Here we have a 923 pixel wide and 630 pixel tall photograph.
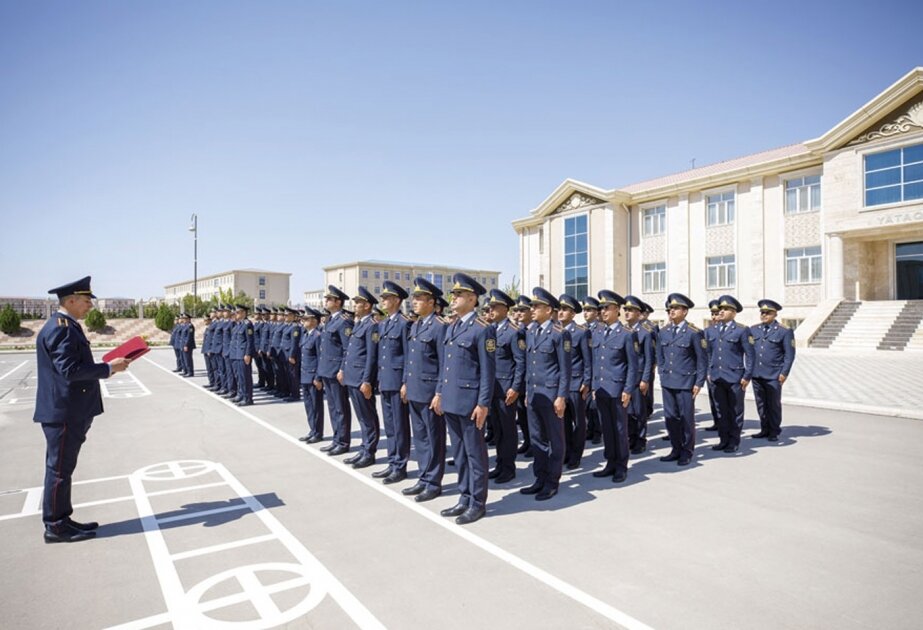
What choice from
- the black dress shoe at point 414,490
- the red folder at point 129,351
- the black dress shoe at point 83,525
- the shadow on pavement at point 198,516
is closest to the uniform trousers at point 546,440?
the black dress shoe at point 414,490

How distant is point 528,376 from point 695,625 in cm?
308

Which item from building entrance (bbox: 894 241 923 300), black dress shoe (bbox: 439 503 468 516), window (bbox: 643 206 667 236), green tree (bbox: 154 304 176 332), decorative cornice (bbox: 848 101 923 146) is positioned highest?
decorative cornice (bbox: 848 101 923 146)

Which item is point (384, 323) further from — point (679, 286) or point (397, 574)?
point (679, 286)

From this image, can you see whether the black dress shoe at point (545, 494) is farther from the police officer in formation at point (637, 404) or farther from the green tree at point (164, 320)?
the green tree at point (164, 320)

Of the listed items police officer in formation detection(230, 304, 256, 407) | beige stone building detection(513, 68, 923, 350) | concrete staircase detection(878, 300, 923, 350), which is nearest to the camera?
police officer in formation detection(230, 304, 256, 407)

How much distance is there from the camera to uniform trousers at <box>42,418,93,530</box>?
4230 mm

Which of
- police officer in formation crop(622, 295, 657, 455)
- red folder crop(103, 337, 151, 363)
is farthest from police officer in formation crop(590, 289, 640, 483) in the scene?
red folder crop(103, 337, 151, 363)

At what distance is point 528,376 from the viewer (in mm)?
5836

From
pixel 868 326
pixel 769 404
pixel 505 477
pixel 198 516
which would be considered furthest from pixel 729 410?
pixel 868 326

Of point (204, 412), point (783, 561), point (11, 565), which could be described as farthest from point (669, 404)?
point (204, 412)

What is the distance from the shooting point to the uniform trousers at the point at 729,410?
7312mm

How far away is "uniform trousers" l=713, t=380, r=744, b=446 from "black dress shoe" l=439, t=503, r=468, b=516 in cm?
439

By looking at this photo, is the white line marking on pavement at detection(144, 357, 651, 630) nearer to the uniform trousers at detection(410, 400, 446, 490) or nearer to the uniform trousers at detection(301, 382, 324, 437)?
the uniform trousers at detection(410, 400, 446, 490)

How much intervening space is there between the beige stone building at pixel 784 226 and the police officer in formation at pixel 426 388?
23113 mm
